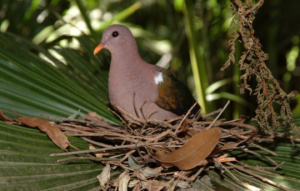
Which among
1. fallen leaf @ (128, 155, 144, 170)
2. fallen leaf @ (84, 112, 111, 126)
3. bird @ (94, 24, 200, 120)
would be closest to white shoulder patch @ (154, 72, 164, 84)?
bird @ (94, 24, 200, 120)

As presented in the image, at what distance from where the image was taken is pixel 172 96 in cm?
167

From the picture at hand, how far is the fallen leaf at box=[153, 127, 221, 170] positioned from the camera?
1084 mm

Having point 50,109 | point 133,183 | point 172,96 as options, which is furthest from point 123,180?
point 172,96

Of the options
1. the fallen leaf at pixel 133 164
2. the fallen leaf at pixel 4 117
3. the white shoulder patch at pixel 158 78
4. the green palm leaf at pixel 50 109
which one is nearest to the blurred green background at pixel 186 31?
the green palm leaf at pixel 50 109

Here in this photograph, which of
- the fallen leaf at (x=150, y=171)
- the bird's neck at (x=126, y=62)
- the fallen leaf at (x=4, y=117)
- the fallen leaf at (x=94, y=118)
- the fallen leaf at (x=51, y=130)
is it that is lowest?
the fallen leaf at (x=150, y=171)

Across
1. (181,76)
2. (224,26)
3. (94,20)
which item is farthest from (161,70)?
(94,20)

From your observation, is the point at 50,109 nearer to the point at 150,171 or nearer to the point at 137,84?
the point at 137,84

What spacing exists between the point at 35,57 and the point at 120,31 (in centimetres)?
35

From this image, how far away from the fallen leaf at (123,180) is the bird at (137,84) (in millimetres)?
391

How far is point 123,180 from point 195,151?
20 centimetres

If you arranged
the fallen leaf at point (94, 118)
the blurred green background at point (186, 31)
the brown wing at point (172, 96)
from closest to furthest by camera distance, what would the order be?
the fallen leaf at point (94, 118) → the brown wing at point (172, 96) → the blurred green background at point (186, 31)

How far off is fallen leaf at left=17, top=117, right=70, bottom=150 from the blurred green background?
0.71 m

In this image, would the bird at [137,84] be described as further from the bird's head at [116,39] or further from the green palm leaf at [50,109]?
the green palm leaf at [50,109]

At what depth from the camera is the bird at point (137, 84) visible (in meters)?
1.57
